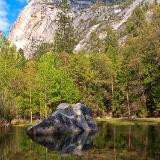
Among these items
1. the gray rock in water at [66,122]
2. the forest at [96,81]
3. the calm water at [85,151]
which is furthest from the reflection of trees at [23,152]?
the forest at [96,81]

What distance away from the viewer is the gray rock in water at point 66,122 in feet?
159

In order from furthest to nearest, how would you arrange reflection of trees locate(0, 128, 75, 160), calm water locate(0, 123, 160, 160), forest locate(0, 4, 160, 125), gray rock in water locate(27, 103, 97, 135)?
forest locate(0, 4, 160, 125) → gray rock in water locate(27, 103, 97, 135) → reflection of trees locate(0, 128, 75, 160) → calm water locate(0, 123, 160, 160)

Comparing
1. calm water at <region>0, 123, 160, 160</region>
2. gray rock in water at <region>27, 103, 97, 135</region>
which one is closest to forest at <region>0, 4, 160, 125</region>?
gray rock in water at <region>27, 103, 97, 135</region>

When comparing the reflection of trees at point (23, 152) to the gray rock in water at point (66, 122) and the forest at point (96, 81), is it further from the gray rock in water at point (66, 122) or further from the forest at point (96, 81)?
the forest at point (96, 81)

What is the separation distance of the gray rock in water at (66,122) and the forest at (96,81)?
58.9ft

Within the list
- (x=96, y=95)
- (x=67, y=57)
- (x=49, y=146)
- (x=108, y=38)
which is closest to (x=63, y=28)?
(x=108, y=38)

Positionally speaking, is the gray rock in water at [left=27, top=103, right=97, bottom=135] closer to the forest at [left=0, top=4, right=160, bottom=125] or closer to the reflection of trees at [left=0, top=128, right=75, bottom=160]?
the reflection of trees at [left=0, top=128, right=75, bottom=160]

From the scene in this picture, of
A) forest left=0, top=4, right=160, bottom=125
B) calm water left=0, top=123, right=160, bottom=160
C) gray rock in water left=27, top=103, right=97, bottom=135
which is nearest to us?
calm water left=0, top=123, right=160, bottom=160

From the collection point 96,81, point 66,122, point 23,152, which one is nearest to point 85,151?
point 23,152

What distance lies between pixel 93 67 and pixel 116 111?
13.7m

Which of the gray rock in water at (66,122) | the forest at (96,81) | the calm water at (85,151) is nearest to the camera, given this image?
the calm water at (85,151)

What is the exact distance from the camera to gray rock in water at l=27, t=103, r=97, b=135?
48375mm

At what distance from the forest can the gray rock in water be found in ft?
58.9

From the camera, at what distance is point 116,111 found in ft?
320
